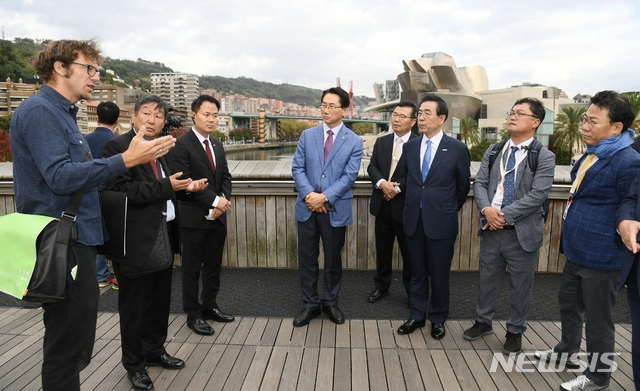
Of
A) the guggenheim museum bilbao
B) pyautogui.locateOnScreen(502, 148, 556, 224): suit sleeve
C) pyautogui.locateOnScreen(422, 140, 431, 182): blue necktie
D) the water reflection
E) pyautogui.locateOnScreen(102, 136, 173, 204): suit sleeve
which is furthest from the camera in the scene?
the water reflection

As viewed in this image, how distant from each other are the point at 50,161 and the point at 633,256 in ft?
8.22

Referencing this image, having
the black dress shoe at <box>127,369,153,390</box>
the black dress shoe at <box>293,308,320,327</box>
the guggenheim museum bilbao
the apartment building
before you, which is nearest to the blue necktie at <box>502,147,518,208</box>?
the black dress shoe at <box>293,308,320,327</box>

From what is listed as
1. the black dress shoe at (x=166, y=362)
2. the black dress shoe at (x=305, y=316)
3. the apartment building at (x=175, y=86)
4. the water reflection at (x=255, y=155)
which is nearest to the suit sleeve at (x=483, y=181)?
the black dress shoe at (x=305, y=316)

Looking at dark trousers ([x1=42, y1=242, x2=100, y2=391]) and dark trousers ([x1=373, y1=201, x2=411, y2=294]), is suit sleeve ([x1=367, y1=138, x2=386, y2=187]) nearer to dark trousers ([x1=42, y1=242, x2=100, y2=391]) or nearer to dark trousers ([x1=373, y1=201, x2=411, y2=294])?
dark trousers ([x1=373, y1=201, x2=411, y2=294])

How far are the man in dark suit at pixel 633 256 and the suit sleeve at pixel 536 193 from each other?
2.10ft

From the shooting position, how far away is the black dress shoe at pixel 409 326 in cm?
294

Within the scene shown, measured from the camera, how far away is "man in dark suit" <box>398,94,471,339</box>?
9.63ft

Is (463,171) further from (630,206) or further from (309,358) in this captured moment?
(309,358)

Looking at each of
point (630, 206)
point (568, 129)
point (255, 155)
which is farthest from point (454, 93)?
point (630, 206)

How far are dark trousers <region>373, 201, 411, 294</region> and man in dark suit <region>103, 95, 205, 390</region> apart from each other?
1819mm

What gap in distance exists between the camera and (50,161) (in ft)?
5.22

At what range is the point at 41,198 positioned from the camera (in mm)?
1670

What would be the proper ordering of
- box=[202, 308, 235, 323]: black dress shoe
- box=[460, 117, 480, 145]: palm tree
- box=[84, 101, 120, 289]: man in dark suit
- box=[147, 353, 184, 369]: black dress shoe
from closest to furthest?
box=[147, 353, 184, 369]: black dress shoe
box=[202, 308, 235, 323]: black dress shoe
box=[84, 101, 120, 289]: man in dark suit
box=[460, 117, 480, 145]: palm tree

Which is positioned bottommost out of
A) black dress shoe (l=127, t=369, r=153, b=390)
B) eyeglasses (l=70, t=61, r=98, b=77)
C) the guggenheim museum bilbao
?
black dress shoe (l=127, t=369, r=153, b=390)
